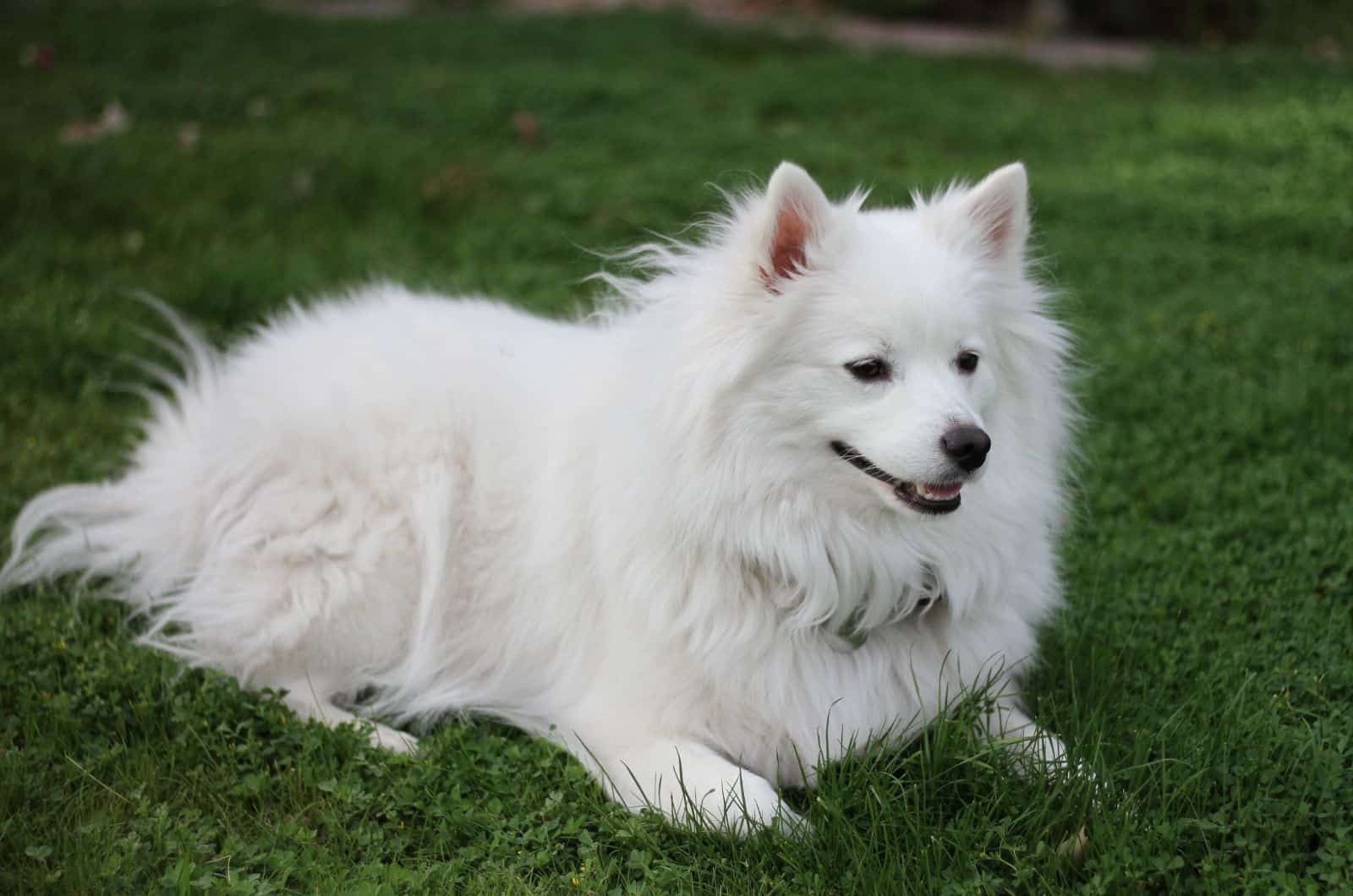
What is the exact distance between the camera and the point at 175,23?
10.3 metres

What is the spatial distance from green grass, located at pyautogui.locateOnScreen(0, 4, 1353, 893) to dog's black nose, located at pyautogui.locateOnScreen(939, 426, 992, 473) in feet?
2.27

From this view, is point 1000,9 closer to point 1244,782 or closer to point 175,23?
point 175,23

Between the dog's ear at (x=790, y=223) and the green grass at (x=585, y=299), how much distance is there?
1215 millimetres

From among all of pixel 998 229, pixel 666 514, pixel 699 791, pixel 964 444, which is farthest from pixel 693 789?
pixel 998 229

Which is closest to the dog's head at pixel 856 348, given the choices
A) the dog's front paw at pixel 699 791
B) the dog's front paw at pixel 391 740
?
the dog's front paw at pixel 699 791

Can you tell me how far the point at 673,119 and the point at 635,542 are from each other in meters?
5.95

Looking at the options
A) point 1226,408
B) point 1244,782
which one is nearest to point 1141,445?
point 1226,408

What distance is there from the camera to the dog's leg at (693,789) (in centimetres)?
275

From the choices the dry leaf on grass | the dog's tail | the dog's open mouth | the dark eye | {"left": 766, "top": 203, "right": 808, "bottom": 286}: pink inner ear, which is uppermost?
{"left": 766, "top": 203, "right": 808, "bottom": 286}: pink inner ear

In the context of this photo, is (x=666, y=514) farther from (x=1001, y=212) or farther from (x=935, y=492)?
(x=1001, y=212)

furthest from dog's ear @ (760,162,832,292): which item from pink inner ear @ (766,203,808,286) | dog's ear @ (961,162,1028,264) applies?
dog's ear @ (961,162,1028,264)

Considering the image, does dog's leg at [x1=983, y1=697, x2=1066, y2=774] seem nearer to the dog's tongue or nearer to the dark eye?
the dog's tongue

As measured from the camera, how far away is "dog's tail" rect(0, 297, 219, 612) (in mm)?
3709

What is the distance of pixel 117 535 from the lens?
3.84m
